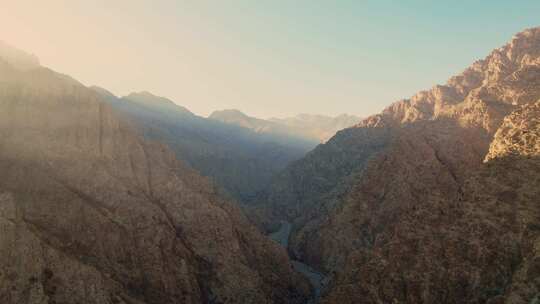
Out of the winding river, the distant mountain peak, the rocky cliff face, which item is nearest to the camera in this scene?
the rocky cliff face

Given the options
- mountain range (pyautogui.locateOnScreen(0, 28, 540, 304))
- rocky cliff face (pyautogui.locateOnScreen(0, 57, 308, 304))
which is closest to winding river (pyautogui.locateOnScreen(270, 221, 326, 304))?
mountain range (pyautogui.locateOnScreen(0, 28, 540, 304))

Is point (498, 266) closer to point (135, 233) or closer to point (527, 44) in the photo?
point (135, 233)

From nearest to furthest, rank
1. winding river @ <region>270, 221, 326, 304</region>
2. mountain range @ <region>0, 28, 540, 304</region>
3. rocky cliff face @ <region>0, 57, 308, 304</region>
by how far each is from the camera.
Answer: rocky cliff face @ <region>0, 57, 308, 304</region> < mountain range @ <region>0, 28, 540, 304</region> < winding river @ <region>270, 221, 326, 304</region>

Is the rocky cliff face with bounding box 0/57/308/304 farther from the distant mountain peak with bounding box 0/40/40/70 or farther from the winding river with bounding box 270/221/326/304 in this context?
the distant mountain peak with bounding box 0/40/40/70

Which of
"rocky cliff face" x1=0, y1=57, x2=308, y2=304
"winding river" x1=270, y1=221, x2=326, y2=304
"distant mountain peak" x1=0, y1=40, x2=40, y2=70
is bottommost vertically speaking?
"winding river" x1=270, y1=221, x2=326, y2=304

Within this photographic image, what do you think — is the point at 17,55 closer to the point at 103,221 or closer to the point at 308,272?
the point at 103,221

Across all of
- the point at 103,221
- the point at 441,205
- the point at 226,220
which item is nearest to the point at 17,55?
the point at 103,221

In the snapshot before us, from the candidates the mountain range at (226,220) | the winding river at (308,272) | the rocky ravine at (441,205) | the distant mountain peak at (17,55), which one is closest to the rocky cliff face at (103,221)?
the mountain range at (226,220)
